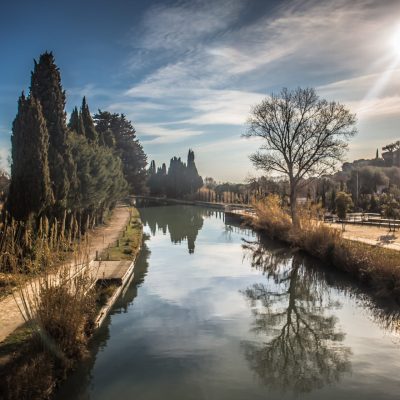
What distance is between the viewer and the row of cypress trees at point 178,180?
229 ft

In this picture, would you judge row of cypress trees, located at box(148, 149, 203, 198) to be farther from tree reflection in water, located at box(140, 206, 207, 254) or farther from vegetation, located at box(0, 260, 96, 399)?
vegetation, located at box(0, 260, 96, 399)

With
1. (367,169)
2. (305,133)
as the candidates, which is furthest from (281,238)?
(367,169)

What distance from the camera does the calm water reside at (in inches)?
268

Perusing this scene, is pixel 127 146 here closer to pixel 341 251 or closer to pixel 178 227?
pixel 178 227

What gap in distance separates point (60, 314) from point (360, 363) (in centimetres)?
590

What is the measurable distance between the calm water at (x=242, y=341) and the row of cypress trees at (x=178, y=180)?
174ft

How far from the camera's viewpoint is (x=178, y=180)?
2781 inches

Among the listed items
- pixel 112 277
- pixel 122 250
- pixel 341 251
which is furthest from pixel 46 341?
pixel 341 251

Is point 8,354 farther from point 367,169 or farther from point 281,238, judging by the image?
point 367,169

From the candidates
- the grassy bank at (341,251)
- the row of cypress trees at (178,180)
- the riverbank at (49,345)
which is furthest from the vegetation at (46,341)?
the row of cypress trees at (178,180)

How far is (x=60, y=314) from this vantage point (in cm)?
692

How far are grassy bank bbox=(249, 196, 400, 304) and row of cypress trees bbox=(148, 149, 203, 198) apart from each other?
42.1 metres

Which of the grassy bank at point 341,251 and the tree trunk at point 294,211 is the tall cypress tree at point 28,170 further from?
the tree trunk at point 294,211

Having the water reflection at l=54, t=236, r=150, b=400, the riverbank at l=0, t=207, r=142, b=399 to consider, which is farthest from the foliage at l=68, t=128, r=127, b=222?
the riverbank at l=0, t=207, r=142, b=399
